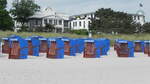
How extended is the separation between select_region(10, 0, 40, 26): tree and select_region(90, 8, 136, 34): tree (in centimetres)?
2008

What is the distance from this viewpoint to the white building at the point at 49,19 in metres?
106

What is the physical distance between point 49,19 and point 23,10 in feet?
27.7

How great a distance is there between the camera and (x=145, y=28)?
100750 millimetres

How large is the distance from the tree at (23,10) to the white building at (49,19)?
1.62m

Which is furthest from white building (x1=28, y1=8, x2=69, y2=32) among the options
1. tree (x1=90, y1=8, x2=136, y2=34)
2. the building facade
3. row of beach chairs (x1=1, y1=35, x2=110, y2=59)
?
row of beach chairs (x1=1, y1=35, x2=110, y2=59)

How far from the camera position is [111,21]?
92.4 meters

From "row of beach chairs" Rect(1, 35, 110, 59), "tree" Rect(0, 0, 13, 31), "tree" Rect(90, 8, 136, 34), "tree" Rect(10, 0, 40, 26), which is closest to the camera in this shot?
"row of beach chairs" Rect(1, 35, 110, 59)

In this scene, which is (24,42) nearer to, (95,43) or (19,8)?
(95,43)

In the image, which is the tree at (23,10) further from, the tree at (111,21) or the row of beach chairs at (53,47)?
the row of beach chairs at (53,47)

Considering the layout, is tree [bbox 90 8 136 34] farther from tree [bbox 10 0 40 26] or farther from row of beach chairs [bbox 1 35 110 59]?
row of beach chairs [bbox 1 35 110 59]

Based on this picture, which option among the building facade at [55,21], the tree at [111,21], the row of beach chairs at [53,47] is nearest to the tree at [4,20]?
the building facade at [55,21]

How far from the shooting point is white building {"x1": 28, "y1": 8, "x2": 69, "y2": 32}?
4170 inches

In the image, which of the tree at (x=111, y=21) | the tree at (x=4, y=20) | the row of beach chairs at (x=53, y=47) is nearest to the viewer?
the row of beach chairs at (x=53, y=47)

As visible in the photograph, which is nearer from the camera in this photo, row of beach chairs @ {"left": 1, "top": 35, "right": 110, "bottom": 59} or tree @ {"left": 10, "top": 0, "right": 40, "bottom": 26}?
row of beach chairs @ {"left": 1, "top": 35, "right": 110, "bottom": 59}
